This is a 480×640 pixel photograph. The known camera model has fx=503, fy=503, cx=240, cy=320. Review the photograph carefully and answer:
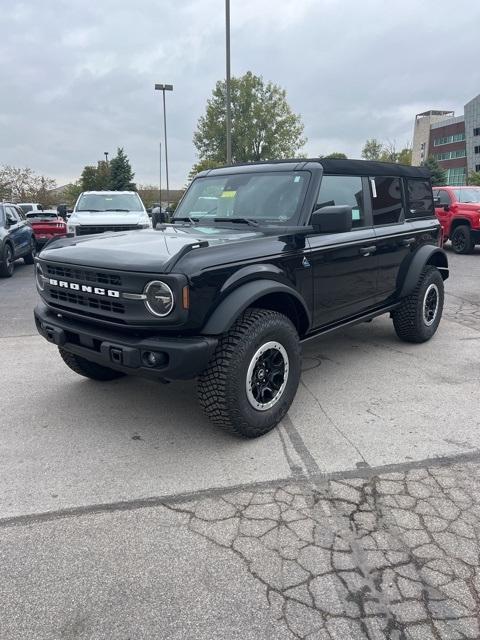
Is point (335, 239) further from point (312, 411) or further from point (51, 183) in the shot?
point (51, 183)

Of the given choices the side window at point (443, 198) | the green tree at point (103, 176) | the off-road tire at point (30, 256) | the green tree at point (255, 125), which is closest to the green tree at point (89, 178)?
the green tree at point (103, 176)

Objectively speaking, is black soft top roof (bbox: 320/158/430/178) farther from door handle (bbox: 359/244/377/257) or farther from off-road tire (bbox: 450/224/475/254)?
off-road tire (bbox: 450/224/475/254)

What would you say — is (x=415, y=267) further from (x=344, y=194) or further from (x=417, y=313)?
(x=344, y=194)

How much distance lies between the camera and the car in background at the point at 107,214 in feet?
36.8

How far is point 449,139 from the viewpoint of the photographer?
8175 centimetres

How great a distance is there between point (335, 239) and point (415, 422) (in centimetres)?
154

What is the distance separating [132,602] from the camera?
80.4 inches

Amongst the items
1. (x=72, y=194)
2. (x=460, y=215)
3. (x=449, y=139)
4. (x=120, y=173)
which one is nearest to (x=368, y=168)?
(x=460, y=215)

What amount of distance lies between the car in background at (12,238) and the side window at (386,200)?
28.9 feet

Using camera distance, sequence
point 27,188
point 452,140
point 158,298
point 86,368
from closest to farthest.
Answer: point 158,298 < point 86,368 < point 27,188 < point 452,140

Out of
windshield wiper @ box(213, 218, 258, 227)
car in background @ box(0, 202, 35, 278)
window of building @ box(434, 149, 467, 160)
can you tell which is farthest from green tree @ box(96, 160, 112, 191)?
window of building @ box(434, 149, 467, 160)

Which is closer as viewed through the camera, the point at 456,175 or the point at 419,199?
the point at 419,199

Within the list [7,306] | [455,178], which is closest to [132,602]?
[7,306]

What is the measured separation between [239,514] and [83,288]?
1.71 m
